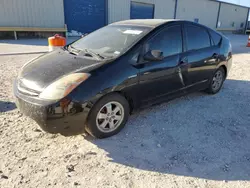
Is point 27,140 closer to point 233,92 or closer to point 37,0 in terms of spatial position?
point 233,92

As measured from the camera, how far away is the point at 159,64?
3365 mm

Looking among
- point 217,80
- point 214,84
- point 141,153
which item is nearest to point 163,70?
point 141,153

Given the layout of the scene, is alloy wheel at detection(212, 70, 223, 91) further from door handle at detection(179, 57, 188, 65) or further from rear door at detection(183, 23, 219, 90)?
door handle at detection(179, 57, 188, 65)

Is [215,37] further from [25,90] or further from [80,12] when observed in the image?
[80,12]

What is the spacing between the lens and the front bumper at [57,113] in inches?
97.0

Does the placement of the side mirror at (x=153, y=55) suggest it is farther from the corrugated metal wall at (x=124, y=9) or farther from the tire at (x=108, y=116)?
the corrugated metal wall at (x=124, y=9)

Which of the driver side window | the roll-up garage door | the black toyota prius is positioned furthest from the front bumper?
the roll-up garage door

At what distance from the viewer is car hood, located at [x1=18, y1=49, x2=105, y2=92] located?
2.71m

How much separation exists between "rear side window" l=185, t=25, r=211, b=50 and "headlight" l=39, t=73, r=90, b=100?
219 centimetres

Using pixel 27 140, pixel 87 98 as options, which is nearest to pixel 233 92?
pixel 87 98

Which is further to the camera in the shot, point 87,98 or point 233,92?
point 233,92

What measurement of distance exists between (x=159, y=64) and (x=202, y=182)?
178cm

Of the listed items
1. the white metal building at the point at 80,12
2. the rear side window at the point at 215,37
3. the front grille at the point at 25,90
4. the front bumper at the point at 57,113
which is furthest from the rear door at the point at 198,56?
the white metal building at the point at 80,12

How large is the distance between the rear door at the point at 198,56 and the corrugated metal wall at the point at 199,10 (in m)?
19.9
